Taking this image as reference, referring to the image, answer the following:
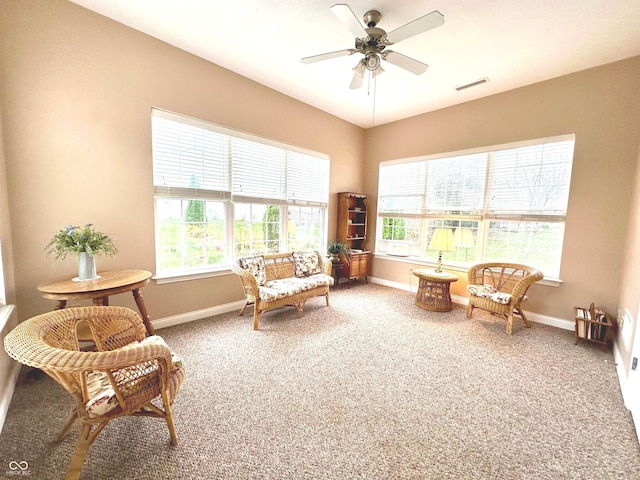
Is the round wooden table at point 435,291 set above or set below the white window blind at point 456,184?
below

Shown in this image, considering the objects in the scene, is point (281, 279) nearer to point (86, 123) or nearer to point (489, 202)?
point (86, 123)

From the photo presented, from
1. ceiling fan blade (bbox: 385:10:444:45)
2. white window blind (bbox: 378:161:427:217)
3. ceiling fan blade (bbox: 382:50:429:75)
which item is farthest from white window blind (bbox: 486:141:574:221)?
A: ceiling fan blade (bbox: 385:10:444:45)

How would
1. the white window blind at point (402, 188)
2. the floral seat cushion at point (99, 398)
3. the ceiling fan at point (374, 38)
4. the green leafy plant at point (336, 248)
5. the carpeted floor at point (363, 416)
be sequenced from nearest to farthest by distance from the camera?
the floral seat cushion at point (99, 398) → the carpeted floor at point (363, 416) → the ceiling fan at point (374, 38) → the white window blind at point (402, 188) → the green leafy plant at point (336, 248)

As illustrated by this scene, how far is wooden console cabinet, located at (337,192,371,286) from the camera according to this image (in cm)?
483

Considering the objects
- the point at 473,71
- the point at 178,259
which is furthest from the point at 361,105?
the point at 178,259

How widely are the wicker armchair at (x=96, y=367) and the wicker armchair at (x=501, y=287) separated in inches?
135

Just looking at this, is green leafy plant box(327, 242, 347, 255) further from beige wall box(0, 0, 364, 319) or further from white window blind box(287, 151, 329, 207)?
beige wall box(0, 0, 364, 319)

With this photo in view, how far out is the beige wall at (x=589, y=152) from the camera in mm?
2805

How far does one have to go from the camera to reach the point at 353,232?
16.9 ft

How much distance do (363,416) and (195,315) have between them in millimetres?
2419

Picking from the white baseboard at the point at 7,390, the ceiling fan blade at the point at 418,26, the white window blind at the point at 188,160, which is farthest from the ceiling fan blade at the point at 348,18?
the white baseboard at the point at 7,390

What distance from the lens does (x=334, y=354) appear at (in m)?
2.50

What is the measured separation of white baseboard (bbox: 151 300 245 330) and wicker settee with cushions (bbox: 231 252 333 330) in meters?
0.25

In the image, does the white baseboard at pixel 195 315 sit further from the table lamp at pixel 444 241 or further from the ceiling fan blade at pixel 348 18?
the ceiling fan blade at pixel 348 18
